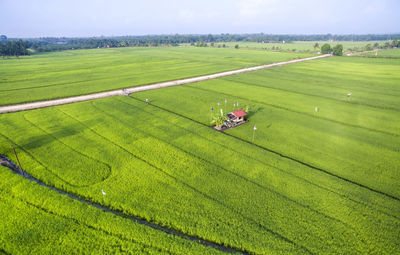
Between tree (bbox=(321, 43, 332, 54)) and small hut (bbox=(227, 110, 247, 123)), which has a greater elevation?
tree (bbox=(321, 43, 332, 54))

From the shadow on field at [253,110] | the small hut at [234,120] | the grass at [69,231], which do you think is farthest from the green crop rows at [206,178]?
the small hut at [234,120]

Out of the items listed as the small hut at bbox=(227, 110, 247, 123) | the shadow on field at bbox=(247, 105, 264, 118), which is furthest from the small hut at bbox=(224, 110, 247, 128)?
the shadow on field at bbox=(247, 105, 264, 118)

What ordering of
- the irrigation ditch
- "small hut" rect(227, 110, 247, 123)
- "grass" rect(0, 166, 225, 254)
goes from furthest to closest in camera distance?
"small hut" rect(227, 110, 247, 123) → the irrigation ditch → "grass" rect(0, 166, 225, 254)

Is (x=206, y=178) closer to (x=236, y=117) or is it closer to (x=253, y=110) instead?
(x=236, y=117)

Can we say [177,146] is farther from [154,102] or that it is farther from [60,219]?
[154,102]

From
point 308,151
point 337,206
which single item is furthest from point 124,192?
point 308,151

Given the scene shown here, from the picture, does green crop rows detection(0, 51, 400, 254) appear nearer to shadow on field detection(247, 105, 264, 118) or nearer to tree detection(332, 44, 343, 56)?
shadow on field detection(247, 105, 264, 118)

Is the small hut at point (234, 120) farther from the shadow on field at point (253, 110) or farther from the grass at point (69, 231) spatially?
the grass at point (69, 231)

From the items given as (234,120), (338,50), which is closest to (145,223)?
(234,120)
